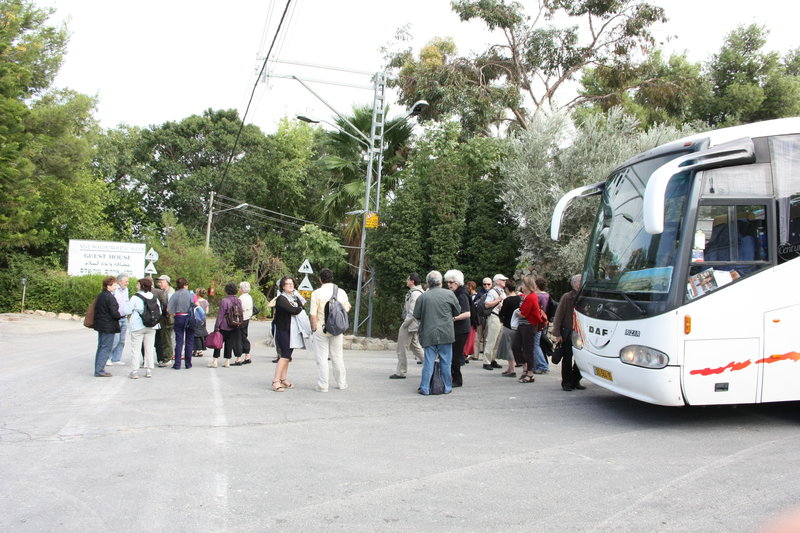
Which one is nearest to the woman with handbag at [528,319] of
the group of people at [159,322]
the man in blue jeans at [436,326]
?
the man in blue jeans at [436,326]

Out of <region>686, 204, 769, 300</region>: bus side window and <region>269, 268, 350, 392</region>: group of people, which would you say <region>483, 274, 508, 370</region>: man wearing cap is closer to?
<region>269, 268, 350, 392</region>: group of people

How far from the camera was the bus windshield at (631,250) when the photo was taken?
7004 mm

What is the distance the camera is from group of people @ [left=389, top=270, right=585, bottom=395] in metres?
9.54

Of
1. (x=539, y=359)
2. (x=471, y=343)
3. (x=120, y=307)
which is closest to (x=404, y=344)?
(x=539, y=359)

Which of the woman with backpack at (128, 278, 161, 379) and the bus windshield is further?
the woman with backpack at (128, 278, 161, 379)

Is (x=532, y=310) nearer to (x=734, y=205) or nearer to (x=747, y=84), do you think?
(x=734, y=205)

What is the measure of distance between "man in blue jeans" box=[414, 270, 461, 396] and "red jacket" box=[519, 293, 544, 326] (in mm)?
1263

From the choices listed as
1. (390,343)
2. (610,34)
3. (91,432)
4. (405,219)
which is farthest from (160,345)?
(610,34)

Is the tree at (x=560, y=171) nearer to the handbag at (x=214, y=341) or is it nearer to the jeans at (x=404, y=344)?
the jeans at (x=404, y=344)

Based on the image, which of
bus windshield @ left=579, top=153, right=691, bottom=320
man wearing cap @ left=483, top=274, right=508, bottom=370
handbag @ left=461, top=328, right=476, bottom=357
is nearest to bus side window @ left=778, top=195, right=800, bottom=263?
bus windshield @ left=579, top=153, right=691, bottom=320

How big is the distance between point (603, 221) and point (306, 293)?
48.7 ft

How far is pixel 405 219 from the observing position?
21.2 metres

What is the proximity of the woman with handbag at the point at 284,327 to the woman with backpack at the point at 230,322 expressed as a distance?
268 cm

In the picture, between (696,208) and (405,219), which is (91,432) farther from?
(405,219)
